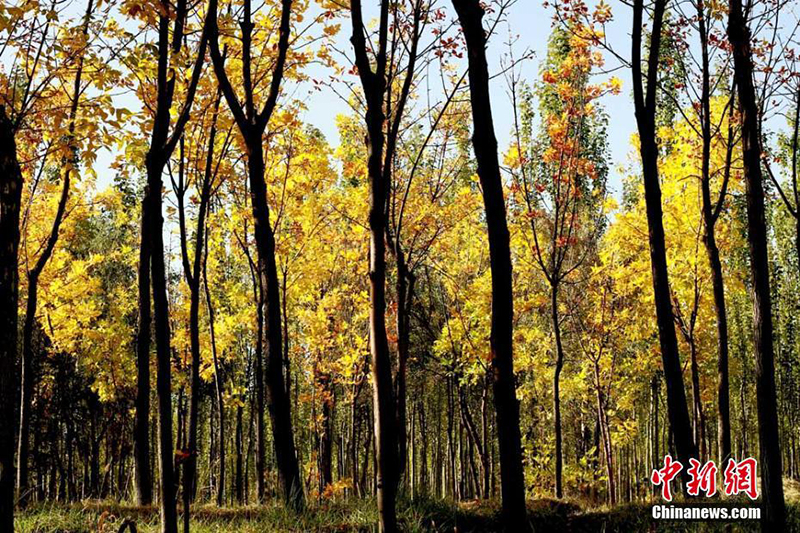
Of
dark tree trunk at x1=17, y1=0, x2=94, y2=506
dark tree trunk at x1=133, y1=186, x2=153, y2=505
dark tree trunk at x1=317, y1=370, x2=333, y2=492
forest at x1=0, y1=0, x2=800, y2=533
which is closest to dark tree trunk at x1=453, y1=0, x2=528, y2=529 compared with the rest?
forest at x1=0, y1=0, x2=800, y2=533

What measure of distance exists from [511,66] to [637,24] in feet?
8.83

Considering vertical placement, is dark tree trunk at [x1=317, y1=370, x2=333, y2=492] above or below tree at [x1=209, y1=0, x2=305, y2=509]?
below

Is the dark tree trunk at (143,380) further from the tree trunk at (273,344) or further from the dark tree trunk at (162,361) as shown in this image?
the dark tree trunk at (162,361)

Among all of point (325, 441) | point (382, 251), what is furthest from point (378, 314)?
point (325, 441)

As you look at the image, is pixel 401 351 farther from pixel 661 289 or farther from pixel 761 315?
pixel 761 315

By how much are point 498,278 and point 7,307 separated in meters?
3.54

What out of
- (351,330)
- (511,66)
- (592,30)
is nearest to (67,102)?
(511,66)

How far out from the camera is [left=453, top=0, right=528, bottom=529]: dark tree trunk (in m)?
5.64

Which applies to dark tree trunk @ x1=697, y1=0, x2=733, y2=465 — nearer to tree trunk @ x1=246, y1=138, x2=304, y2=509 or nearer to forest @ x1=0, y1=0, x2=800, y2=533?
forest @ x1=0, y1=0, x2=800, y2=533

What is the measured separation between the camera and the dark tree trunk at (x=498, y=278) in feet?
18.5

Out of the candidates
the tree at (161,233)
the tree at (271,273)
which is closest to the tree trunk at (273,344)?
the tree at (271,273)

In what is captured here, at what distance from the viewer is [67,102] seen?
11.2 m

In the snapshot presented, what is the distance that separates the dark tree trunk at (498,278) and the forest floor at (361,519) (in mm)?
1019

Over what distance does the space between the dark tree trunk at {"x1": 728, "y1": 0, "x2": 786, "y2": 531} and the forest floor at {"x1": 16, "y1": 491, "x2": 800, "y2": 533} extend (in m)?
0.47
